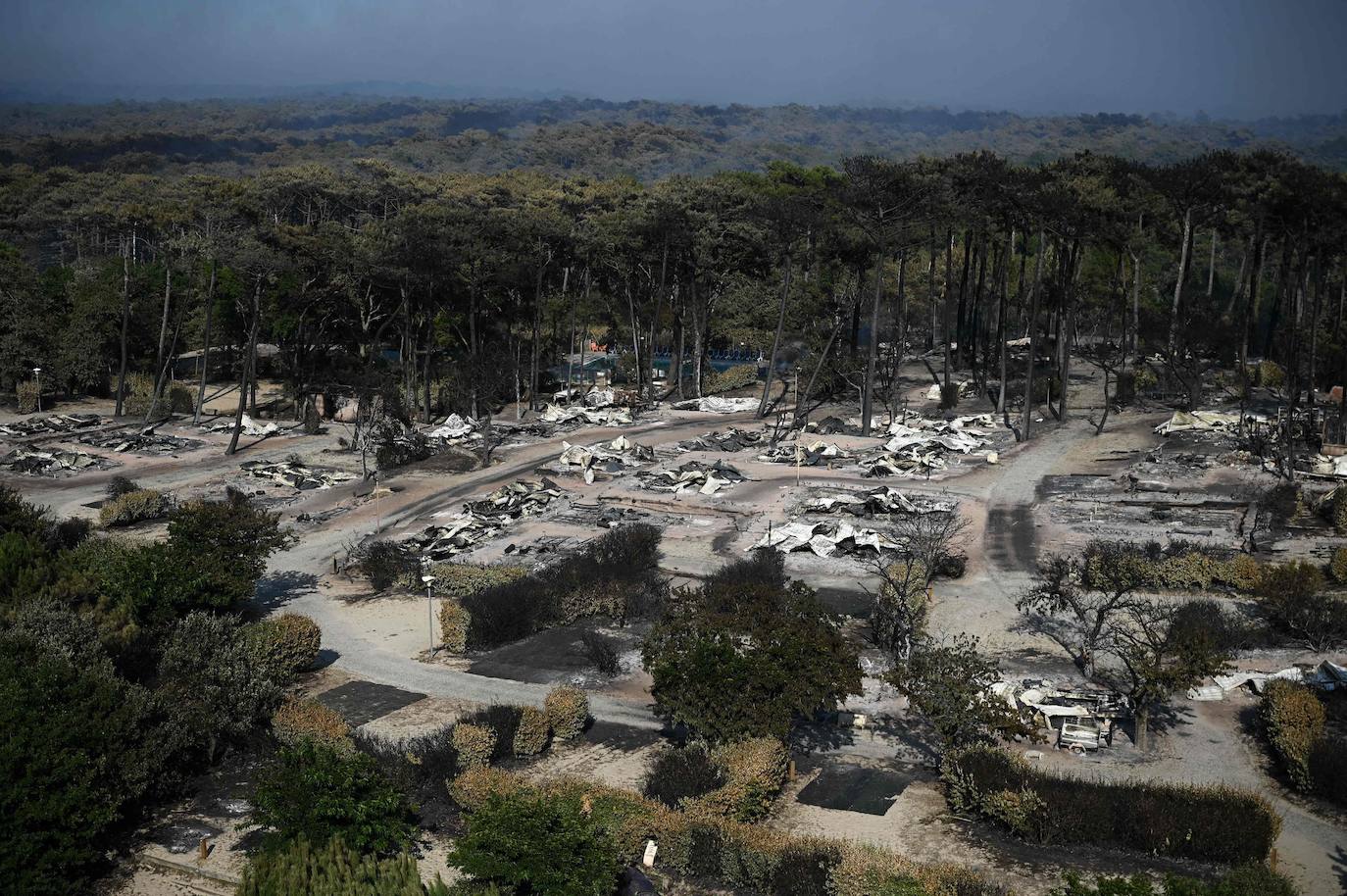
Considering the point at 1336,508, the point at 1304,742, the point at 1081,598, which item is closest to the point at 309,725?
the point at 1304,742

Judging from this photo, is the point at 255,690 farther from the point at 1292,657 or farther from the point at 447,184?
the point at 447,184

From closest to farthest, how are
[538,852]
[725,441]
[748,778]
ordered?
[538,852] < [748,778] < [725,441]

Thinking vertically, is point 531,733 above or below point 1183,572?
below

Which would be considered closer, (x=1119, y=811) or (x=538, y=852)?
(x=538, y=852)

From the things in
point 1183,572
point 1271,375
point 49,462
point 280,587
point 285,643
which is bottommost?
point 49,462

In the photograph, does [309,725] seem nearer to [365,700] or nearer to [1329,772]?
[365,700]

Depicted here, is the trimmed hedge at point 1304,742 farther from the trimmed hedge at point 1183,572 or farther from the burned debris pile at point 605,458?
the burned debris pile at point 605,458

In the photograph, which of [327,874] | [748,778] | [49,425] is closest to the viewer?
[327,874]
